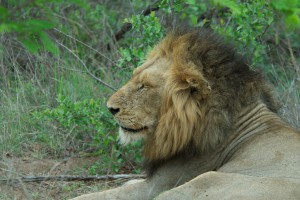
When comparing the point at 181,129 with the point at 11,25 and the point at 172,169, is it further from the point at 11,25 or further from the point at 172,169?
the point at 11,25

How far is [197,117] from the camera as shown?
14.3 feet

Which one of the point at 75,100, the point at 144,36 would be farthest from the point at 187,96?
the point at 75,100

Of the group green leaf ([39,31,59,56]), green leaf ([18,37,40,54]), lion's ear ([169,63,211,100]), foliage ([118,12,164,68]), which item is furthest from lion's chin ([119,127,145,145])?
green leaf ([18,37,40,54])

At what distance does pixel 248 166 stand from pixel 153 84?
0.85 metres

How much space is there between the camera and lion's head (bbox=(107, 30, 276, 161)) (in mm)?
4348

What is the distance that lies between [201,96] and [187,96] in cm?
9

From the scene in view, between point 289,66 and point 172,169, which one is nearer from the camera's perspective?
point 172,169

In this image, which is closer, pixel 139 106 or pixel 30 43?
pixel 30 43

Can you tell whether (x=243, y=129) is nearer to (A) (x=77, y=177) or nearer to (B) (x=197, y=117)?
(B) (x=197, y=117)

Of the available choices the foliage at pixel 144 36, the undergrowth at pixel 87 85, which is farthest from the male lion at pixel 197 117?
the foliage at pixel 144 36

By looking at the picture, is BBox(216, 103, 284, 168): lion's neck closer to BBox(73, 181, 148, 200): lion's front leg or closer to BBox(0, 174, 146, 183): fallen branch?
BBox(73, 181, 148, 200): lion's front leg

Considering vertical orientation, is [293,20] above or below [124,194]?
above

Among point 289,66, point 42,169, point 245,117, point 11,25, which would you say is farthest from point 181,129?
point 289,66

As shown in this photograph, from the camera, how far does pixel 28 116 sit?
6.18 metres
